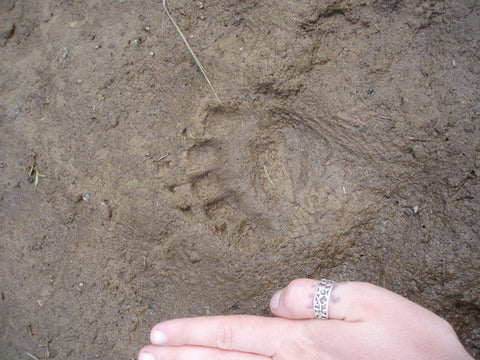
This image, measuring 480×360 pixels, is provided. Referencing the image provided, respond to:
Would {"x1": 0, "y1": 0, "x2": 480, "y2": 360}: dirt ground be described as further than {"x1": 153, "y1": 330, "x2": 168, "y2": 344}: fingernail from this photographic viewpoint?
Yes

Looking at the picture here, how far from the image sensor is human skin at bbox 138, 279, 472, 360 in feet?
3.87

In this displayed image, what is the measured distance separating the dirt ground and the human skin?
30cm

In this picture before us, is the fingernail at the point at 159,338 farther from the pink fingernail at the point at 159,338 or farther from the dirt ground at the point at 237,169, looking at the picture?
the dirt ground at the point at 237,169

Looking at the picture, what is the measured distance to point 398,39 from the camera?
1.63 metres

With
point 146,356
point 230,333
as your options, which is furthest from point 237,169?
point 146,356

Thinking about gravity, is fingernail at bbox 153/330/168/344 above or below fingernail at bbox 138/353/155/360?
above

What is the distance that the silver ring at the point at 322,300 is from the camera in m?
1.27

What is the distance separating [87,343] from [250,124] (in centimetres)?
115

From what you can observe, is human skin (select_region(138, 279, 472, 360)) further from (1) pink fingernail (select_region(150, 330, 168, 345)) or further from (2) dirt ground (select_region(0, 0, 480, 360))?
(2) dirt ground (select_region(0, 0, 480, 360))

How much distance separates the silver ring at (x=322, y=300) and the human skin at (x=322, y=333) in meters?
0.02

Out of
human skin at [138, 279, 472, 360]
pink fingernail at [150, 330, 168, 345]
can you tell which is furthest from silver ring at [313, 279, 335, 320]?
pink fingernail at [150, 330, 168, 345]

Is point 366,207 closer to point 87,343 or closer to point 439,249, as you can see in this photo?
point 439,249

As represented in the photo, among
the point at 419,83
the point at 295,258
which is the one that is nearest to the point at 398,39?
the point at 419,83

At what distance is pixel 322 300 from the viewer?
4.18 ft
